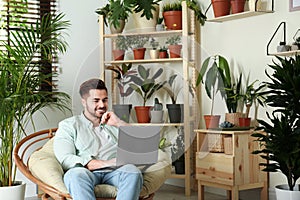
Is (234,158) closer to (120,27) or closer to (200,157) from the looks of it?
(200,157)

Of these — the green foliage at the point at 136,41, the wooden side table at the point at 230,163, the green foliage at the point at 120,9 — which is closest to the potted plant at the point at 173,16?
the green foliage at the point at 120,9

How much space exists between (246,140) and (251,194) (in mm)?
589

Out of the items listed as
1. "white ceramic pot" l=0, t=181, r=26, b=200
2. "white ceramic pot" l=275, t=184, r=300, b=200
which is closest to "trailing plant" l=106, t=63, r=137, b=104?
"white ceramic pot" l=0, t=181, r=26, b=200

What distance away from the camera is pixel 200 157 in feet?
14.0

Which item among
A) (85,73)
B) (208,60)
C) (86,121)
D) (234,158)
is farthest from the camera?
(85,73)

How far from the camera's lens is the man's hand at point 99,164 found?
9.94 ft

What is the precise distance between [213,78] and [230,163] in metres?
0.84

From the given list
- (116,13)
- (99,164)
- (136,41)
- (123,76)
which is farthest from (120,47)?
(99,164)

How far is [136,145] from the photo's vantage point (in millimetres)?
2887

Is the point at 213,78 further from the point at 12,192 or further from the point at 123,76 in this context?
the point at 12,192

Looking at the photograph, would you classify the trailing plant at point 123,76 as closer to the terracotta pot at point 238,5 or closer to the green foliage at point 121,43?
the green foliage at point 121,43

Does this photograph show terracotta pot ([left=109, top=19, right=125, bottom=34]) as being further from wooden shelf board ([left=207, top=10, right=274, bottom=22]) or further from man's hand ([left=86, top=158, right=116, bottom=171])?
man's hand ([left=86, top=158, right=116, bottom=171])

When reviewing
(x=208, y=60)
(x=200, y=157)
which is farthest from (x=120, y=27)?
(x=200, y=157)

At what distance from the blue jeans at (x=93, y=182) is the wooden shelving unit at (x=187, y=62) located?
160 centimetres
